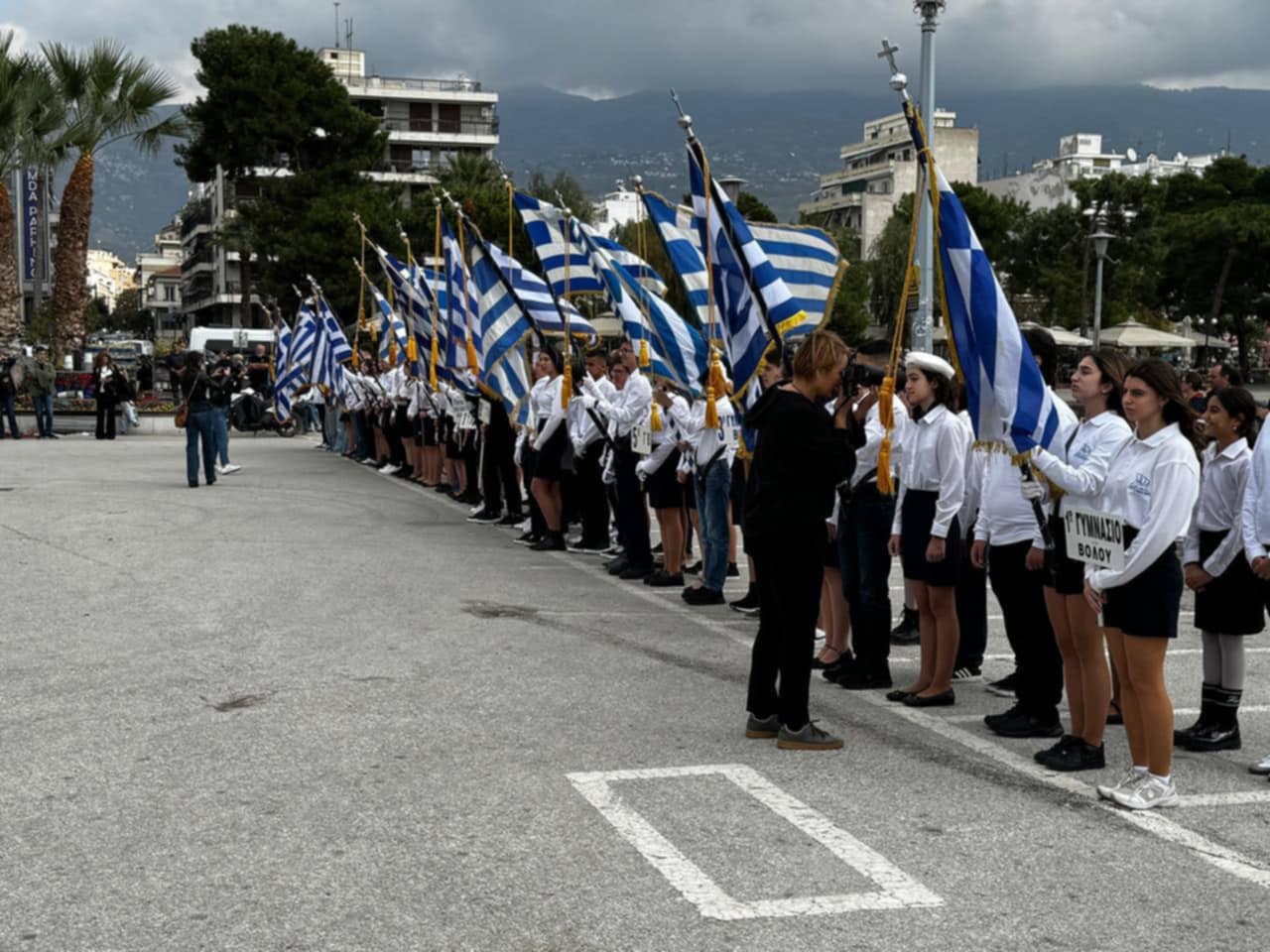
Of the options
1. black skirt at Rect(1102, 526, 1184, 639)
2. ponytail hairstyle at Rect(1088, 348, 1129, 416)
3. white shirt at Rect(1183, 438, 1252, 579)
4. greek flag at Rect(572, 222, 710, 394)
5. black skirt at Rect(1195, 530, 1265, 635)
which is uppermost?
greek flag at Rect(572, 222, 710, 394)

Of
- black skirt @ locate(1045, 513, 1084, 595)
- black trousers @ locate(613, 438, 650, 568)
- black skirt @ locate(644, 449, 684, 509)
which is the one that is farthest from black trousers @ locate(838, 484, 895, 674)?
black trousers @ locate(613, 438, 650, 568)

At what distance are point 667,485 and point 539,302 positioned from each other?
16.2 feet

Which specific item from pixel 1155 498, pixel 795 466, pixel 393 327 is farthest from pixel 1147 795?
pixel 393 327

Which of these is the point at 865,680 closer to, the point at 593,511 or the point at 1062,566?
the point at 1062,566

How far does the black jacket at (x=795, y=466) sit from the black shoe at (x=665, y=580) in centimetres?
522

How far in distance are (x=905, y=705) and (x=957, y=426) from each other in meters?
1.50

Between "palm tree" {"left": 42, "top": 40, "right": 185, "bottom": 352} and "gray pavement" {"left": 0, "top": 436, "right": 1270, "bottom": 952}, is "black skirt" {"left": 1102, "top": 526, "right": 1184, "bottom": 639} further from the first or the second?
"palm tree" {"left": 42, "top": 40, "right": 185, "bottom": 352}

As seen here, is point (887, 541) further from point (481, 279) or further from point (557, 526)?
point (481, 279)

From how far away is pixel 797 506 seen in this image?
670 cm

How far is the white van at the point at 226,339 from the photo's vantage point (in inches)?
1956

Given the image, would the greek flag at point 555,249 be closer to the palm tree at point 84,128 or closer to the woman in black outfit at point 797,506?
the woman in black outfit at point 797,506

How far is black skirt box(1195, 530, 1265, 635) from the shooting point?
22.7 feet

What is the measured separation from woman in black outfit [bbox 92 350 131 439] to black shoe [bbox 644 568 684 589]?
21.1 meters

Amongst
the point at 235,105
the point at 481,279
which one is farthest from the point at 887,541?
the point at 235,105
